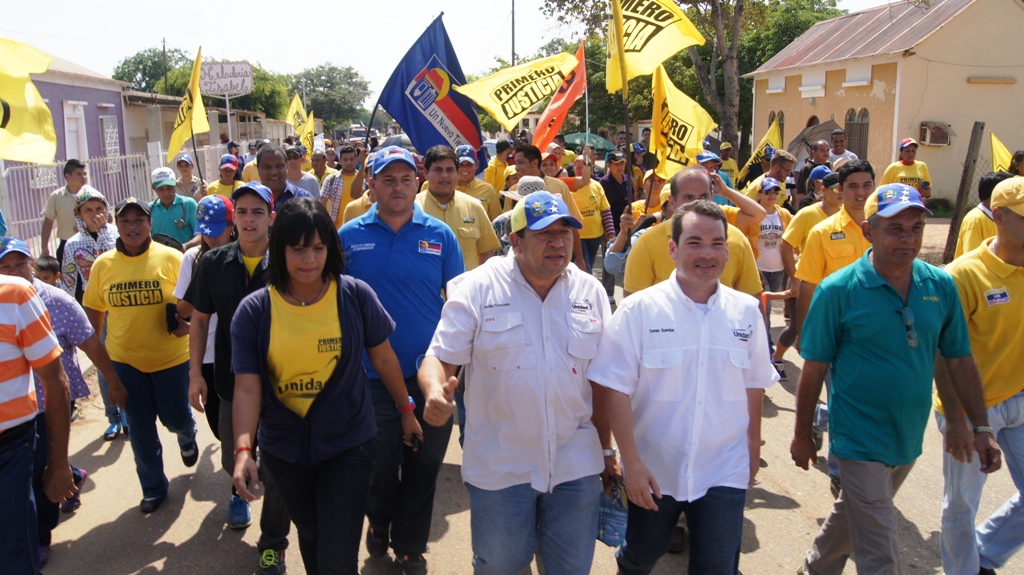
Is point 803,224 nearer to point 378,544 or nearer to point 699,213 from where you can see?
point 699,213

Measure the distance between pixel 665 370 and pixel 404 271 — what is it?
1647 millimetres

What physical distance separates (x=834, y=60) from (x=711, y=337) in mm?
23126

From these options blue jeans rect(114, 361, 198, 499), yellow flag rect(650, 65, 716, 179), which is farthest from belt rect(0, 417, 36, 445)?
yellow flag rect(650, 65, 716, 179)

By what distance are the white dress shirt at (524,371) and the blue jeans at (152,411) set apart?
263 centimetres

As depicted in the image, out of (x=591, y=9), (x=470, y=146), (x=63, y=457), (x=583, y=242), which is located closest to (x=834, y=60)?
(x=591, y=9)

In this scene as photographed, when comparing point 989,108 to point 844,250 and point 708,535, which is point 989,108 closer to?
point 844,250

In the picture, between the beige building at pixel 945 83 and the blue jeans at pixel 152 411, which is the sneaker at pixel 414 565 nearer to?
the blue jeans at pixel 152 411

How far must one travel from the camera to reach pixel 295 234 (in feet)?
11.2

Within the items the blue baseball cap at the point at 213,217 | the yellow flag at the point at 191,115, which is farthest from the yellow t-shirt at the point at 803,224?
the yellow flag at the point at 191,115

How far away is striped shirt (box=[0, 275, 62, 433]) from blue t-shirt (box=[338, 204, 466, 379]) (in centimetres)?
143

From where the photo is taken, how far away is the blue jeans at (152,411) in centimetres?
505

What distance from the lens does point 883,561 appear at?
3.46 metres

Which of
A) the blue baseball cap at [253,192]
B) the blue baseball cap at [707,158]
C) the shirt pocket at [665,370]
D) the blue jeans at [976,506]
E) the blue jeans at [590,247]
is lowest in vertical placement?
the blue jeans at [976,506]

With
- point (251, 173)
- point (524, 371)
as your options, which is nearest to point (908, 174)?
point (251, 173)
